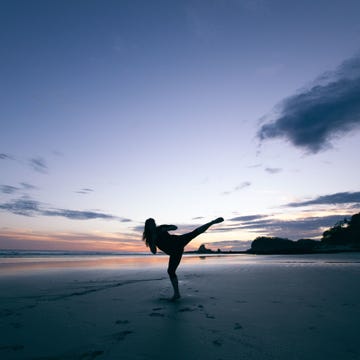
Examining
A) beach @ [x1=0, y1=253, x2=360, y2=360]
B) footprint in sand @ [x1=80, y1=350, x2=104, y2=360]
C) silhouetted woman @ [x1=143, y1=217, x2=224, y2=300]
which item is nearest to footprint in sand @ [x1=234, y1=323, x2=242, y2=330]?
beach @ [x1=0, y1=253, x2=360, y2=360]

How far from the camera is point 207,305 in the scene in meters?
5.70

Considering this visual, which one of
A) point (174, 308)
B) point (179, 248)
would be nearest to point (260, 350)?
point (174, 308)

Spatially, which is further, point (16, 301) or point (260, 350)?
point (16, 301)

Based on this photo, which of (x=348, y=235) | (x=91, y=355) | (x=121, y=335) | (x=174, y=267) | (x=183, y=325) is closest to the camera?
(x=91, y=355)

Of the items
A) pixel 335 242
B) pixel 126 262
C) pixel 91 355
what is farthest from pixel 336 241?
pixel 91 355

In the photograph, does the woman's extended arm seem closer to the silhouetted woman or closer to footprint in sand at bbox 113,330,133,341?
the silhouetted woman

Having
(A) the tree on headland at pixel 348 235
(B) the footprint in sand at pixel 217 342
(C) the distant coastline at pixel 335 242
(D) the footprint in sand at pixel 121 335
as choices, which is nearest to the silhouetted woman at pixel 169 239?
(D) the footprint in sand at pixel 121 335

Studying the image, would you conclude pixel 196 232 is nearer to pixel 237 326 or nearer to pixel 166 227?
pixel 166 227

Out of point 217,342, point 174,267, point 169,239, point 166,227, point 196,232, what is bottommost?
point 217,342

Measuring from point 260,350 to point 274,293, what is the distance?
4.21 meters

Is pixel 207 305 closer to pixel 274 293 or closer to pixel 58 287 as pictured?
pixel 274 293

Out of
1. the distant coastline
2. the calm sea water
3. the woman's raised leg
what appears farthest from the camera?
the distant coastline

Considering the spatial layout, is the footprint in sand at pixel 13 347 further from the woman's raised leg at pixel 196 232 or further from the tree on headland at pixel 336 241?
the tree on headland at pixel 336 241

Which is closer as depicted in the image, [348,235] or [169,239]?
[169,239]
